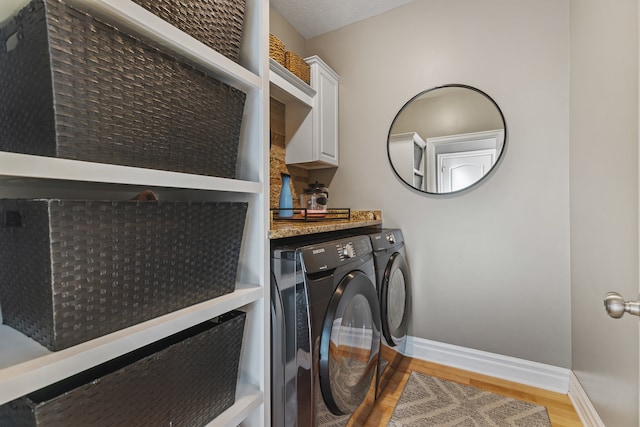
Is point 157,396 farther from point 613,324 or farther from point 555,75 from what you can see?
point 555,75

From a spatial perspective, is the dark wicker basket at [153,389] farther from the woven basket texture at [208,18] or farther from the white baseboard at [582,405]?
the white baseboard at [582,405]

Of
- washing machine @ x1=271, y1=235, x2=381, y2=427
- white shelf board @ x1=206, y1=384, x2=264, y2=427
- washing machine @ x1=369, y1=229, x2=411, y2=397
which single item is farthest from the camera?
washing machine @ x1=369, y1=229, x2=411, y2=397

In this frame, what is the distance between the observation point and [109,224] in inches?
27.8

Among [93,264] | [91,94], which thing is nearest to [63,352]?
[93,264]

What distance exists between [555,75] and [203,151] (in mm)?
2038

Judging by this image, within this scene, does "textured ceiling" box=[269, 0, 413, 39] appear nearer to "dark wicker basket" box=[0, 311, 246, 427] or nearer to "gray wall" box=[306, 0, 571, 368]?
"gray wall" box=[306, 0, 571, 368]

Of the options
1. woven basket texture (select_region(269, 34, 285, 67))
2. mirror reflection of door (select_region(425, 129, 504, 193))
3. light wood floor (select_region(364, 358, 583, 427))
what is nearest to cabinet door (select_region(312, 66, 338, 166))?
woven basket texture (select_region(269, 34, 285, 67))

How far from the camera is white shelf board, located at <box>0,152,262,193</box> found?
0.56 meters

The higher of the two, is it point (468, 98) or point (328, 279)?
point (468, 98)

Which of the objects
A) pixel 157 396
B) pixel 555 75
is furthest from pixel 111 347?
pixel 555 75

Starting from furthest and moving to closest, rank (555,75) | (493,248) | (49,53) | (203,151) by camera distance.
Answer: (493,248) < (555,75) < (203,151) < (49,53)

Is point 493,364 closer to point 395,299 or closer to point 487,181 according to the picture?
point 395,299

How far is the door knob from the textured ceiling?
7.44ft

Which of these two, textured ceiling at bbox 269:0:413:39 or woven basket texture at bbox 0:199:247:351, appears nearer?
woven basket texture at bbox 0:199:247:351
